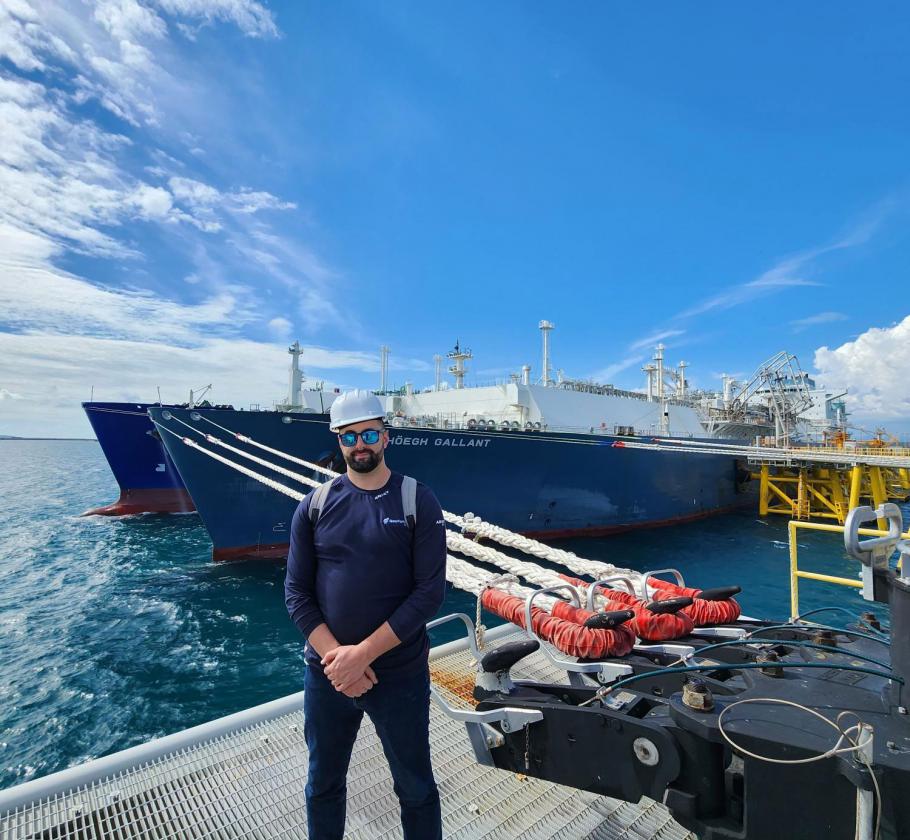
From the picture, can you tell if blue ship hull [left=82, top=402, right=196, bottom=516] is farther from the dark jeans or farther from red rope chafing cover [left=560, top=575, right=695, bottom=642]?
red rope chafing cover [left=560, top=575, right=695, bottom=642]

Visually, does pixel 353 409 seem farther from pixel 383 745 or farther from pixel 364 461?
pixel 383 745

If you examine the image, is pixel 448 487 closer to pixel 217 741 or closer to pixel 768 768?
Answer: pixel 217 741

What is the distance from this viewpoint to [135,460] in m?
21.3

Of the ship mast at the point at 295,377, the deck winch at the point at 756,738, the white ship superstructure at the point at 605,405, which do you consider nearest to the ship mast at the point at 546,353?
the white ship superstructure at the point at 605,405

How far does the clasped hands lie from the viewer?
1.67 metres

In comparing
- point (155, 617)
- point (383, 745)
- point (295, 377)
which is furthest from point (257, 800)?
point (295, 377)

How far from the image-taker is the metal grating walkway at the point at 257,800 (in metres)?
2.15

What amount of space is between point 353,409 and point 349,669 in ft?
3.05

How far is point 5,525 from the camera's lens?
18.9 meters

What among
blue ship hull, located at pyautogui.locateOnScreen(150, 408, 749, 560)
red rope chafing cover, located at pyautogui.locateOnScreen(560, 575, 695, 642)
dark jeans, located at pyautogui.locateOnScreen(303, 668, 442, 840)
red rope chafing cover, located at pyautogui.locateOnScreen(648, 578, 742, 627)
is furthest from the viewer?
blue ship hull, located at pyautogui.locateOnScreen(150, 408, 749, 560)

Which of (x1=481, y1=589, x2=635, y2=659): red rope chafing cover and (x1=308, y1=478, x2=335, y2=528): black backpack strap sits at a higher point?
(x1=308, y1=478, x2=335, y2=528): black backpack strap

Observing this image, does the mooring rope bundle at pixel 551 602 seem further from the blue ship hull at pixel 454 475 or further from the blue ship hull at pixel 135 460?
the blue ship hull at pixel 135 460

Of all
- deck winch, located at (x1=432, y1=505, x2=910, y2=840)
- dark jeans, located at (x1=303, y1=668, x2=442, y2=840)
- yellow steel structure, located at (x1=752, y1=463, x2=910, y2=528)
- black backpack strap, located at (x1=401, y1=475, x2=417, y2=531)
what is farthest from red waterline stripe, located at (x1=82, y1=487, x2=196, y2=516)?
yellow steel structure, located at (x1=752, y1=463, x2=910, y2=528)

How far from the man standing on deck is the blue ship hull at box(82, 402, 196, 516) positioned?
21057 millimetres
